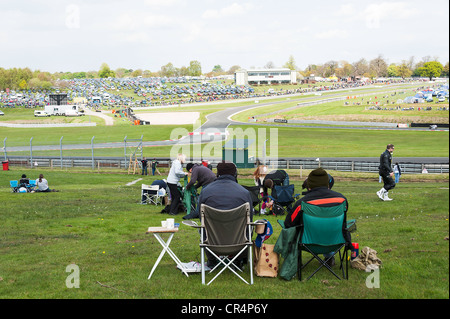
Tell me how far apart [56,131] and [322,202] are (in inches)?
2672

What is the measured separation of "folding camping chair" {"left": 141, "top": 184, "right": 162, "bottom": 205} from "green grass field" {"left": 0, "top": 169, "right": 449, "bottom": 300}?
2.53ft

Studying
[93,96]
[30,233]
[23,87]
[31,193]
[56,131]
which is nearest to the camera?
[30,233]

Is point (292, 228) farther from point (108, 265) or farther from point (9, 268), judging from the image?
point (9, 268)

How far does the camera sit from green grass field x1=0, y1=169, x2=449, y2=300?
6758 millimetres

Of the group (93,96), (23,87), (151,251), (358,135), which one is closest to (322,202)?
(151,251)

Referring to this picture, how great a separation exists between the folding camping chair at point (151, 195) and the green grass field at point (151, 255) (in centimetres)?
77

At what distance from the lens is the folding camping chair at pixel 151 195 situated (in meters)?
16.4

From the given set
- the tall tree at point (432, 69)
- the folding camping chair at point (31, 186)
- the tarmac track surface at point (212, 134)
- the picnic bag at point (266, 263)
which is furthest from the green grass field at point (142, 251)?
the tall tree at point (432, 69)

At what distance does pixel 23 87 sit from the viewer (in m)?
148

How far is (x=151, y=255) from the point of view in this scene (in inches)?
362

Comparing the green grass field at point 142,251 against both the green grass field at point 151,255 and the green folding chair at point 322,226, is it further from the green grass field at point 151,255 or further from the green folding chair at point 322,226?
the green folding chair at point 322,226

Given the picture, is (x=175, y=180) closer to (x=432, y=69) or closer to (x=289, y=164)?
(x=289, y=164)

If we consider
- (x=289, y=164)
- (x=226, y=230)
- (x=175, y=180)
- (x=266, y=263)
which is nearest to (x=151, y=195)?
(x=175, y=180)
